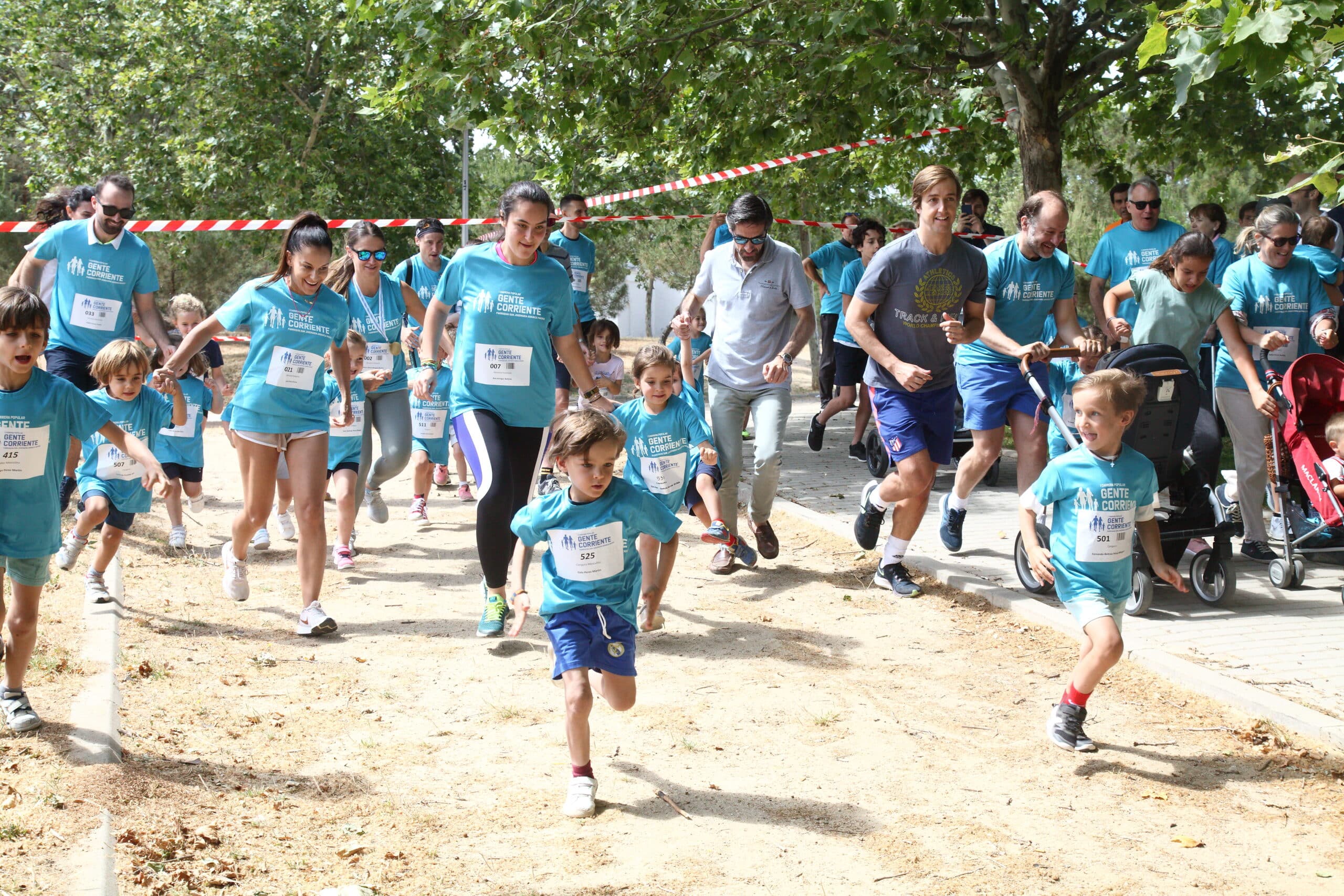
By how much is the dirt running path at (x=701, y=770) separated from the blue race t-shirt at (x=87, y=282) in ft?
5.26

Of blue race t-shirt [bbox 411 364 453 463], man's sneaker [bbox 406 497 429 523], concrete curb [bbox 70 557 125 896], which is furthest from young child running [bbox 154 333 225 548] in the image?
man's sneaker [bbox 406 497 429 523]

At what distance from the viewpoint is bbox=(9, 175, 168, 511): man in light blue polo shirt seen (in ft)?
24.0

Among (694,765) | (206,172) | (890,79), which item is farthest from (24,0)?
(694,765)

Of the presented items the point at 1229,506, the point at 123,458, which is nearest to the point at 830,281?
the point at 1229,506

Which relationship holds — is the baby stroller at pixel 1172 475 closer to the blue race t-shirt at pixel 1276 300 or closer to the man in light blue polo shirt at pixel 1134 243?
the blue race t-shirt at pixel 1276 300

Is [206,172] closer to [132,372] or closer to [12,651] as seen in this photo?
[132,372]

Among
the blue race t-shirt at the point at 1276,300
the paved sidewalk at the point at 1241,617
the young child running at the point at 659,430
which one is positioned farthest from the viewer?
the blue race t-shirt at the point at 1276,300

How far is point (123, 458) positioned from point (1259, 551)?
643 cm

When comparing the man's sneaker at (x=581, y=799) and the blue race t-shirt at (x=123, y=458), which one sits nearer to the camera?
the man's sneaker at (x=581, y=799)

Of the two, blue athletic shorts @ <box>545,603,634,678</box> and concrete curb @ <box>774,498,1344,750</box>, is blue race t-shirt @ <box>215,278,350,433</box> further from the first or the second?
concrete curb @ <box>774,498,1344,750</box>

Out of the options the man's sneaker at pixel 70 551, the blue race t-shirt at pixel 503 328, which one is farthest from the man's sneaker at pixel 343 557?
the blue race t-shirt at pixel 503 328

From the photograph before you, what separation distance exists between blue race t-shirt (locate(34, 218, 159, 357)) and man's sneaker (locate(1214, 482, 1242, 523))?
21.7 feet

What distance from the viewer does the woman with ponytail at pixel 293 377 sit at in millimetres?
6340

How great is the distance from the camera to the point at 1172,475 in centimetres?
672
